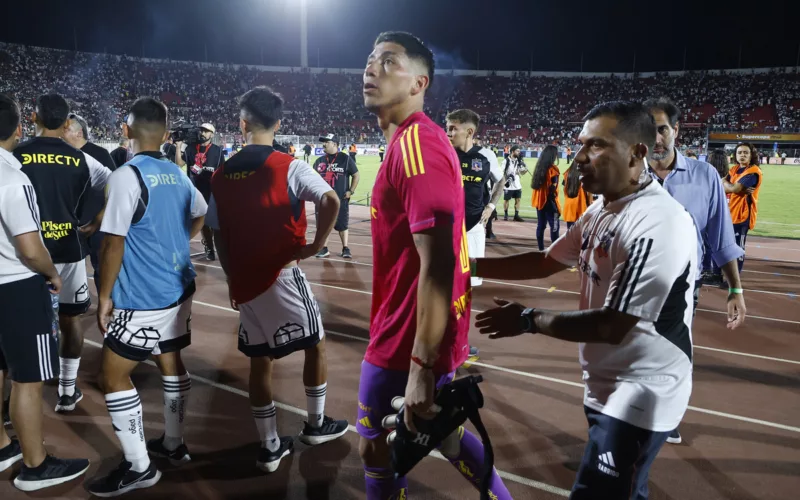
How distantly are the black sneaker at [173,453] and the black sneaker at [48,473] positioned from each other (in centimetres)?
42

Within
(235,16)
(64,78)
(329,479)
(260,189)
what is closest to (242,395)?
(329,479)

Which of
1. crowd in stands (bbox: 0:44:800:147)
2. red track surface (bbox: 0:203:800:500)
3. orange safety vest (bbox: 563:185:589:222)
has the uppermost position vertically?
crowd in stands (bbox: 0:44:800:147)

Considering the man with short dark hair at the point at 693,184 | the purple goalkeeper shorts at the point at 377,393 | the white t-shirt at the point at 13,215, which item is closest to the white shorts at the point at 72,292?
the white t-shirt at the point at 13,215

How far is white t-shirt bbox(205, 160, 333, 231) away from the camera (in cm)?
325

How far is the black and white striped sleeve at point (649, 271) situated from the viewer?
1812 mm

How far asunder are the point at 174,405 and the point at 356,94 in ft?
203

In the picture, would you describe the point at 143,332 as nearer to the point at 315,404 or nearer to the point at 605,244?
the point at 315,404

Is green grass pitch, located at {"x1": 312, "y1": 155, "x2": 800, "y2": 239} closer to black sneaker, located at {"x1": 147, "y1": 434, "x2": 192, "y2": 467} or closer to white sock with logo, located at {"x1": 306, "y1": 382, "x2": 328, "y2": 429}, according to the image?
white sock with logo, located at {"x1": 306, "y1": 382, "x2": 328, "y2": 429}

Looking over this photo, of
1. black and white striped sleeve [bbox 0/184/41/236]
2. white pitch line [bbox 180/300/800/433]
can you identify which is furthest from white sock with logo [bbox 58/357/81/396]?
white pitch line [bbox 180/300/800/433]

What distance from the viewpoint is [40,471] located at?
322cm

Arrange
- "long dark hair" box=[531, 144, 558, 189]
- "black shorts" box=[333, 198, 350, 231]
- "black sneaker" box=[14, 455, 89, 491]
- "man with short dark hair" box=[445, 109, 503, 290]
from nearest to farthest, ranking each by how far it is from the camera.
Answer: "black sneaker" box=[14, 455, 89, 491]
"man with short dark hair" box=[445, 109, 503, 290]
"long dark hair" box=[531, 144, 558, 189]
"black shorts" box=[333, 198, 350, 231]

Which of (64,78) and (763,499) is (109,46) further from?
(763,499)

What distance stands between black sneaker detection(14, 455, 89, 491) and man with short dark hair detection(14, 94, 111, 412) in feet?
3.31

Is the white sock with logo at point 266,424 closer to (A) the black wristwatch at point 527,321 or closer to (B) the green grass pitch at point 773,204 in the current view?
(A) the black wristwatch at point 527,321
